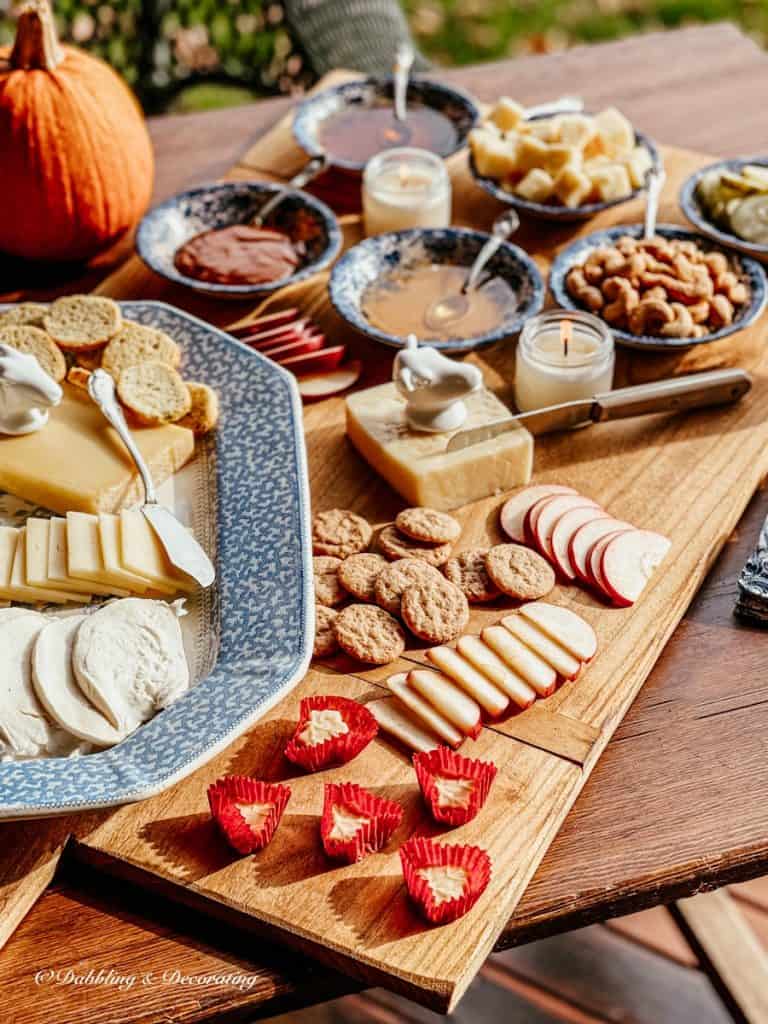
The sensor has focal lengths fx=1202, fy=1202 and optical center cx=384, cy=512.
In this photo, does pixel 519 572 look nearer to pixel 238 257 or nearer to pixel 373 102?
pixel 238 257

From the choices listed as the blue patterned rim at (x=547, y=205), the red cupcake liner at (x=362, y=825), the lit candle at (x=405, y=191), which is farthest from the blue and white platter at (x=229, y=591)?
the blue patterned rim at (x=547, y=205)

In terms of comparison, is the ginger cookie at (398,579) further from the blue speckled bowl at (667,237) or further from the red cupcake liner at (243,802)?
the blue speckled bowl at (667,237)

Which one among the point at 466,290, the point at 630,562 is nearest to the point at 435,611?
the point at 630,562

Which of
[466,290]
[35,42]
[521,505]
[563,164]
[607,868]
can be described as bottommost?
[607,868]

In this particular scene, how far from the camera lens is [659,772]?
1.43 meters

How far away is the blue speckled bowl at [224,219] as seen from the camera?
7.18ft

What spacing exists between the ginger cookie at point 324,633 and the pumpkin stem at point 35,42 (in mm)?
1170

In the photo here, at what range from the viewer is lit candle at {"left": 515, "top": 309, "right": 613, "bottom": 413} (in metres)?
1.88

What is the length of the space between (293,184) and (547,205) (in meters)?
0.51

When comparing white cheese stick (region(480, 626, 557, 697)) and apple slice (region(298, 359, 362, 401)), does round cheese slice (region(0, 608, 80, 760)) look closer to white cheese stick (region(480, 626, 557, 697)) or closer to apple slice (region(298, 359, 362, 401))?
white cheese stick (region(480, 626, 557, 697))

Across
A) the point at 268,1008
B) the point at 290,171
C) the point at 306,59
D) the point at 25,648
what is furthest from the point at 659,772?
the point at 306,59

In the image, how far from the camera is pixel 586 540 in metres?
1.68

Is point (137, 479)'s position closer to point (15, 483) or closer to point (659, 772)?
point (15, 483)

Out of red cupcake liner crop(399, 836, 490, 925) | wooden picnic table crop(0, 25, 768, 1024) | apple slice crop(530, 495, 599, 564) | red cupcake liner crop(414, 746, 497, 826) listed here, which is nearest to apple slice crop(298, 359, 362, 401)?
apple slice crop(530, 495, 599, 564)
